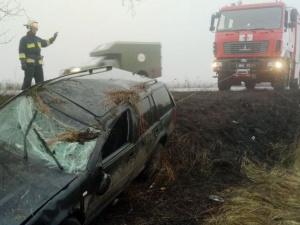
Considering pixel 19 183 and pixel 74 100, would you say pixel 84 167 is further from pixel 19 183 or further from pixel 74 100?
pixel 74 100

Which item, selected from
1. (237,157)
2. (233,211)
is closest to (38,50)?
(237,157)

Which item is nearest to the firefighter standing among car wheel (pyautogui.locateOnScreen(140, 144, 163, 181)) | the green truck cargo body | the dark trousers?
the dark trousers

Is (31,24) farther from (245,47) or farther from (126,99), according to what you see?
(245,47)

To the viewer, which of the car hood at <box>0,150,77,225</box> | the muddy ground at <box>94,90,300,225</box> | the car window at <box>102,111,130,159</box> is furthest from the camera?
the muddy ground at <box>94,90,300,225</box>

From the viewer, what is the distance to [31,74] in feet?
30.8

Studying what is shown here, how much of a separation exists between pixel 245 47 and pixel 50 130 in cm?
984

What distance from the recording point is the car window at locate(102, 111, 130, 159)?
3.92m

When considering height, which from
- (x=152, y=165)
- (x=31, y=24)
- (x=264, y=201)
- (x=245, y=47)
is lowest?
(x=264, y=201)

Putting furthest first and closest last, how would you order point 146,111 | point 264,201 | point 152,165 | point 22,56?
point 22,56 → point 152,165 → point 146,111 → point 264,201

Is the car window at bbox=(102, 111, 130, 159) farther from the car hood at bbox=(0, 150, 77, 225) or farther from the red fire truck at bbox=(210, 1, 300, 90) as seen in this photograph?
the red fire truck at bbox=(210, 1, 300, 90)

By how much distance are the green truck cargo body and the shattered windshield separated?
26.4 ft

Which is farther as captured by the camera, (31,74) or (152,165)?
(31,74)

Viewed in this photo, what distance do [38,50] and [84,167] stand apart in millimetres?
6746

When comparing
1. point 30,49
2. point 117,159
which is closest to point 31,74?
point 30,49
